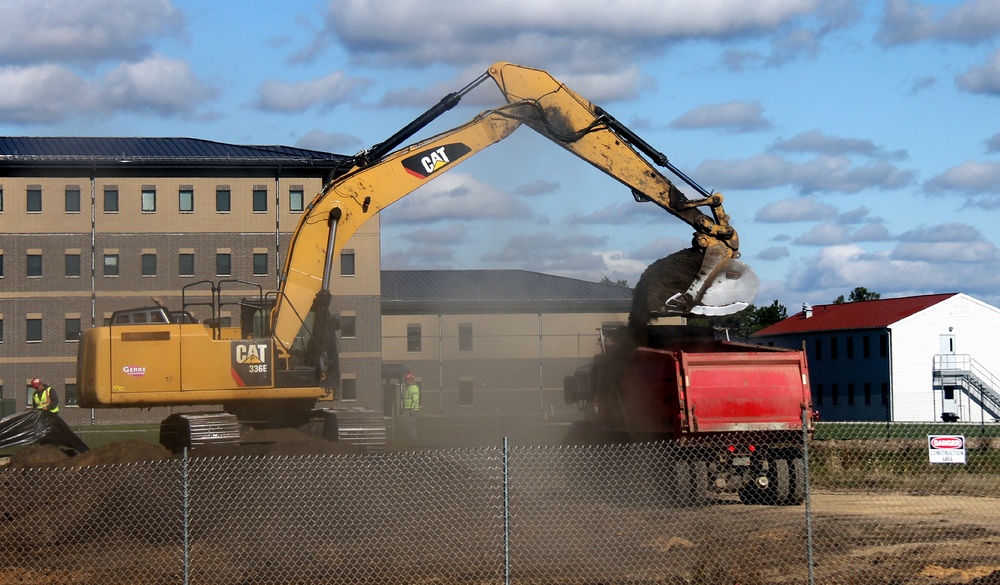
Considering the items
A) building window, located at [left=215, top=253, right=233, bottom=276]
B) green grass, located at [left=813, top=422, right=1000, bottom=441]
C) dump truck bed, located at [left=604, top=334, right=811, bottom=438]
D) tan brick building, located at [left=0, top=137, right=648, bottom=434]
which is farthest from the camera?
building window, located at [left=215, top=253, right=233, bottom=276]

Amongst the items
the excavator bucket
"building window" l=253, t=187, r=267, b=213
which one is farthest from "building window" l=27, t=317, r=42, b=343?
the excavator bucket

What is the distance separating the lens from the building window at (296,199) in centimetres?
5794

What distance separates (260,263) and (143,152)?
7977 mm

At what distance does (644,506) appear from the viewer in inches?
658

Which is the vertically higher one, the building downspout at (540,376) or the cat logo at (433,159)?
the cat logo at (433,159)

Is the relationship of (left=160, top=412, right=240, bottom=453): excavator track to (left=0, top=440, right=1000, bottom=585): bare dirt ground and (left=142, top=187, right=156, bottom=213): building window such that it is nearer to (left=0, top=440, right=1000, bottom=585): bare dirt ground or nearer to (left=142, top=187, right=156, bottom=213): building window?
(left=0, top=440, right=1000, bottom=585): bare dirt ground

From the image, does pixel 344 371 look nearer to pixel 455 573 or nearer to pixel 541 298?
pixel 541 298

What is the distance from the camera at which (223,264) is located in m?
57.1

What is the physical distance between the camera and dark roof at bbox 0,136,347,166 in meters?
55.8

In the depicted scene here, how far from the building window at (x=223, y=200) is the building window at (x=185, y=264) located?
105 inches

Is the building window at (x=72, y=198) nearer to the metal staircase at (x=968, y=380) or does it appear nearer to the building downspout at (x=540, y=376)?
the building downspout at (x=540, y=376)

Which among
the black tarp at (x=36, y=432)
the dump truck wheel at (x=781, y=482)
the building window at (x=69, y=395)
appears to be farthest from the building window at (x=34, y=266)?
the dump truck wheel at (x=781, y=482)

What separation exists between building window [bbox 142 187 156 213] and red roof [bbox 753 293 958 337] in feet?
127

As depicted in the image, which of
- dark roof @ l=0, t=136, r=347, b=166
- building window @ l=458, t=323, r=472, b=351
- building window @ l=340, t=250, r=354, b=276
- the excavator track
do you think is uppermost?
dark roof @ l=0, t=136, r=347, b=166
